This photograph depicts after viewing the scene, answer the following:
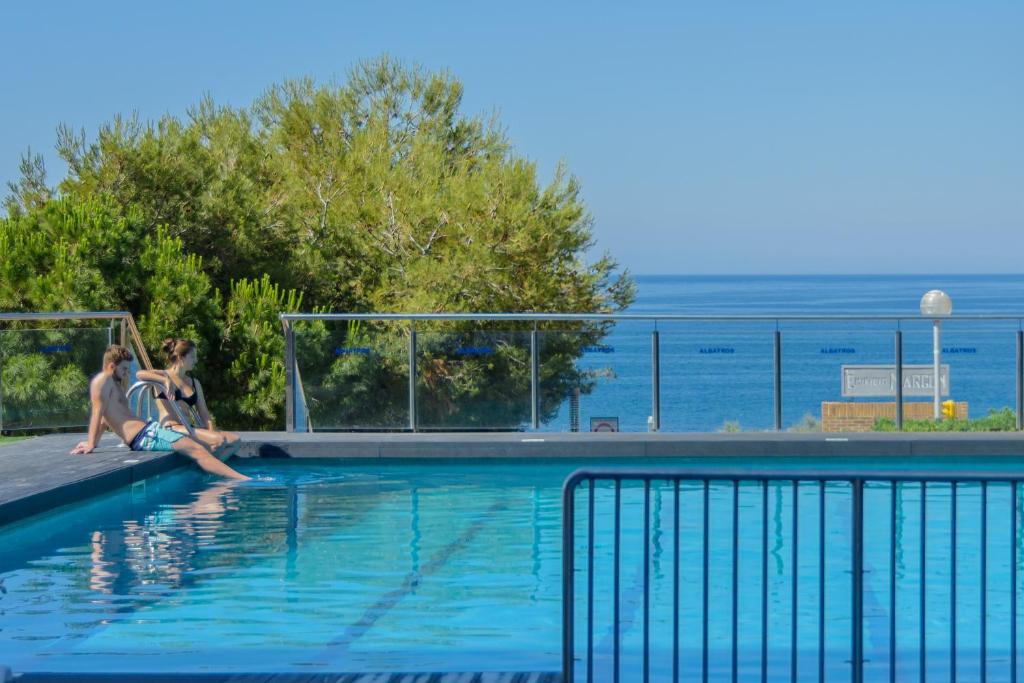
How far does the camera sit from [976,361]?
44.0ft

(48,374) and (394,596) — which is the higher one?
(48,374)

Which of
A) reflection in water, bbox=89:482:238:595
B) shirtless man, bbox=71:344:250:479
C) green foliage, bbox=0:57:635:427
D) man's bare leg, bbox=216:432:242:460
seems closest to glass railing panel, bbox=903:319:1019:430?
green foliage, bbox=0:57:635:427

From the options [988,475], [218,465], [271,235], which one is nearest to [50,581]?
[218,465]

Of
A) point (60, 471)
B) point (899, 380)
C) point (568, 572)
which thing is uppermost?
point (899, 380)

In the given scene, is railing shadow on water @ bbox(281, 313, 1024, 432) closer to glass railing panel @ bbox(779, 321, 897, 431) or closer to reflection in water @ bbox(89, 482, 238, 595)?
glass railing panel @ bbox(779, 321, 897, 431)

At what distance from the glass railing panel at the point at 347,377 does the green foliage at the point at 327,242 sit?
0.02 metres

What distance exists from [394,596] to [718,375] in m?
6.55

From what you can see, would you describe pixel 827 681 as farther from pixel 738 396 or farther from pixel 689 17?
pixel 689 17

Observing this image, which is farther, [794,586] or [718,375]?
[718,375]

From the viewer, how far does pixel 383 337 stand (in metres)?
12.9

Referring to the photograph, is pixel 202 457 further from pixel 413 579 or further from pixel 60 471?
pixel 413 579

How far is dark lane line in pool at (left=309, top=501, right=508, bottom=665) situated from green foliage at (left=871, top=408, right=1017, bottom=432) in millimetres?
4823

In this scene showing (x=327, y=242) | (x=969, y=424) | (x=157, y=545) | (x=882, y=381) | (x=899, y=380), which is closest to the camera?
(x=157, y=545)

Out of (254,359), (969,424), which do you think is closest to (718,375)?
(969,424)
